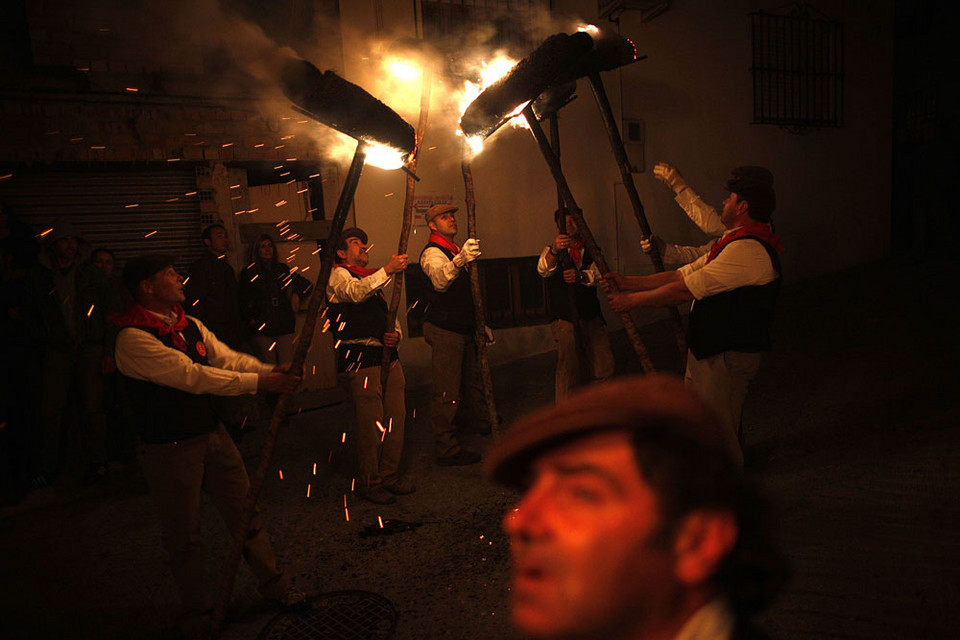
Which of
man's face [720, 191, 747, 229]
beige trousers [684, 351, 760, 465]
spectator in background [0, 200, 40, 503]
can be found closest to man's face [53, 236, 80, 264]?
spectator in background [0, 200, 40, 503]

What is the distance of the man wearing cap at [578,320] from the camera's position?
5840 millimetres

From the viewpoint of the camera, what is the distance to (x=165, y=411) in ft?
10.1

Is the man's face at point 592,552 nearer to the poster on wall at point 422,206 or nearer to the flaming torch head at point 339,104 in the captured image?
the flaming torch head at point 339,104

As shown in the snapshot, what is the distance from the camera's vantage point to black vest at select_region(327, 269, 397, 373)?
485 cm

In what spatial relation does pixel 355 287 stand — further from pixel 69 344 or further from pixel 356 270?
pixel 69 344

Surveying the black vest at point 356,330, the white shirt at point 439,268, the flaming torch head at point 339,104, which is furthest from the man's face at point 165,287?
the white shirt at point 439,268

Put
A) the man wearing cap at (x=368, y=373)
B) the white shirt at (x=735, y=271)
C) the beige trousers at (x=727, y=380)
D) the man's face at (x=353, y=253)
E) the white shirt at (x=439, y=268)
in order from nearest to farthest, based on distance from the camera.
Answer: the white shirt at (x=735, y=271) < the beige trousers at (x=727, y=380) < the man wearing cap at (x=368, y=373) < the man's face at (x=353, y=253) < the white shirt at (x=439, y=268)

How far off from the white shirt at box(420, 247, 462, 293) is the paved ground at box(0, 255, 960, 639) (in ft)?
5.77

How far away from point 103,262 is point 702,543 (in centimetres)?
662

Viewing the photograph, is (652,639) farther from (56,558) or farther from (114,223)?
(114,223)

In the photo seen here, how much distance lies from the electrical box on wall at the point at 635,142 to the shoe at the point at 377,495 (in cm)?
708

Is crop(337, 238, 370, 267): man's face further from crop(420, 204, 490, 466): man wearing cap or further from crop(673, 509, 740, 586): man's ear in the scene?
crop(673, 509, 740, 586): man's ear

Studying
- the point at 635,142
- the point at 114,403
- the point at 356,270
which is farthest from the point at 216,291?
the point at 635,142

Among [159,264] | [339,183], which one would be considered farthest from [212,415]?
[339,183]
